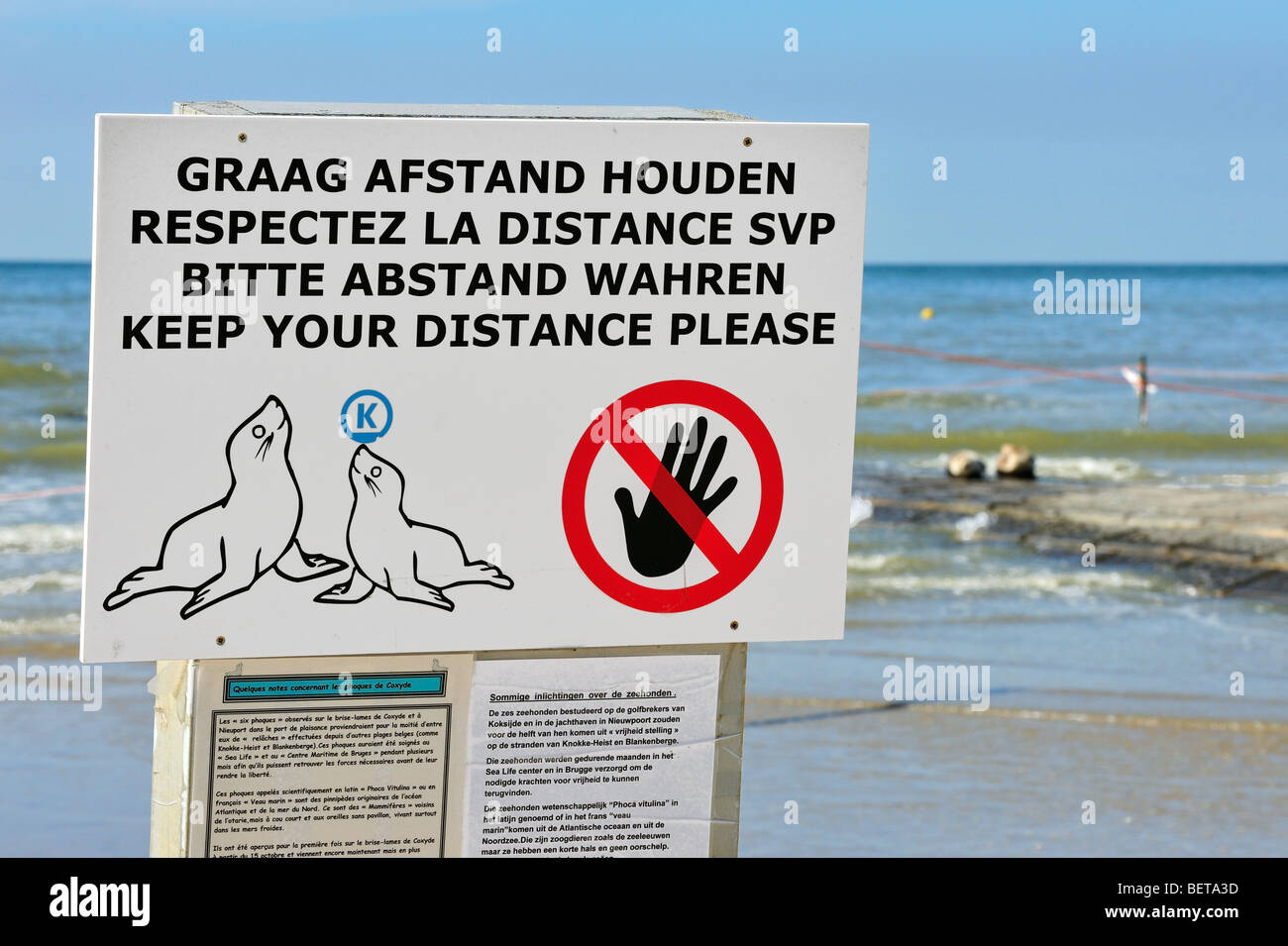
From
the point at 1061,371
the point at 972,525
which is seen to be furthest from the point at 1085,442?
the point at 972,525

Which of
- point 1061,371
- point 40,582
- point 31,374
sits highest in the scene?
point 1061,371

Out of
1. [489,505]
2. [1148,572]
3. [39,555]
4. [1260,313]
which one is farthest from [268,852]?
[1260,313]

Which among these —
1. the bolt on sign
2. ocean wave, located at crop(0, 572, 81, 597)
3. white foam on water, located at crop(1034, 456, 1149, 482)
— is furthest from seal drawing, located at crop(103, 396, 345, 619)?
white foam on water, located at crop(1034, 456, 1149, 482)

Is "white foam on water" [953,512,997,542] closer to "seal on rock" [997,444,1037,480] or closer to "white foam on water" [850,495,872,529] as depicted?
"white foam on water" [850,495,872,529]

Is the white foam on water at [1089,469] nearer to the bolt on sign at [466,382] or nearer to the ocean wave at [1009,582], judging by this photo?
the ocean wave at [1009,582]

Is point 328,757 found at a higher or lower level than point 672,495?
lower

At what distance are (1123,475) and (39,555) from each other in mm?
12930

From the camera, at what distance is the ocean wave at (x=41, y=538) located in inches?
457

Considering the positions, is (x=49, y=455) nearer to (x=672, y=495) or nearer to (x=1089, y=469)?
(x=1089, y=469)

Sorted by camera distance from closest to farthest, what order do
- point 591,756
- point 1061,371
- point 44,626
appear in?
point 591,756, point 44,626, point 1061,371

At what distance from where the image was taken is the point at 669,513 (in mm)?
2186

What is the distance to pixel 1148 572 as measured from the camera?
12008 mm

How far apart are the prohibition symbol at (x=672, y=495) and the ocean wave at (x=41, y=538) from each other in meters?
10.1

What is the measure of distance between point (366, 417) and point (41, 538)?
10955 millimetres
